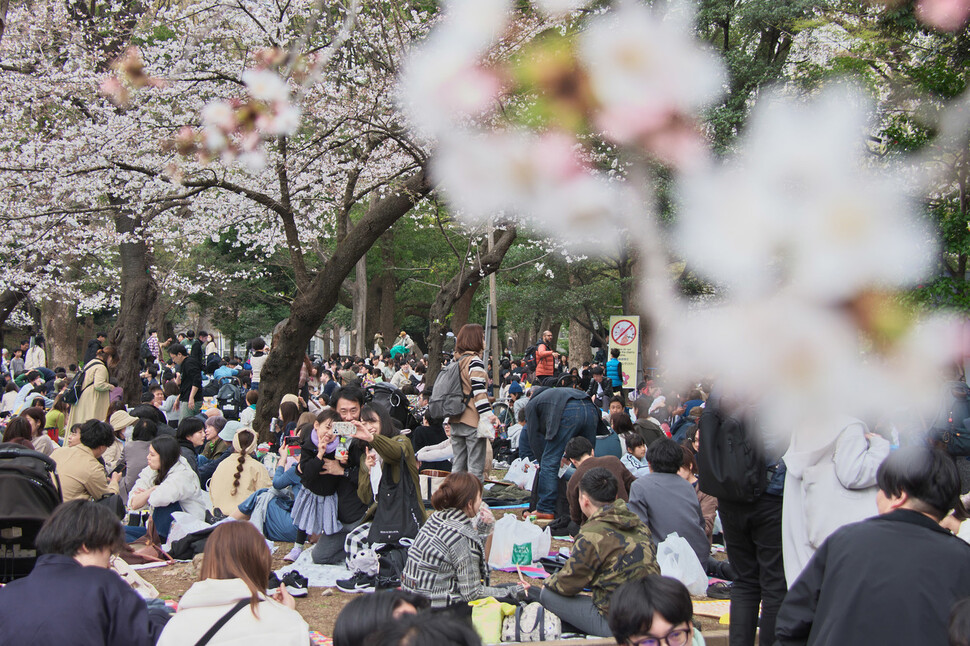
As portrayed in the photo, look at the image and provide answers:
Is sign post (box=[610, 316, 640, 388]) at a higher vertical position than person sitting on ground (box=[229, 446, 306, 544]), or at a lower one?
higher

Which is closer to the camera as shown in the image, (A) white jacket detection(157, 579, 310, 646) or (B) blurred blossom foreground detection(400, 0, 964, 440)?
(A) white jacket detection(157, 579, 310, 646)

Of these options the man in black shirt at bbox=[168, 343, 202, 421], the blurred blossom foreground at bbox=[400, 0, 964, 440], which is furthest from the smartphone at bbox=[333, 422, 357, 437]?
the man in black shirt at bbox=[168, 343, 202, 421]

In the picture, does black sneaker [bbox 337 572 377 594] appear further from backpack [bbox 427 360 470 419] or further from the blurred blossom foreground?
the blurred blossom foreground

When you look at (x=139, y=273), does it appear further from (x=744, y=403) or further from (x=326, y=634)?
(x=744, y=403)

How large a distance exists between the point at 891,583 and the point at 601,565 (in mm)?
2042

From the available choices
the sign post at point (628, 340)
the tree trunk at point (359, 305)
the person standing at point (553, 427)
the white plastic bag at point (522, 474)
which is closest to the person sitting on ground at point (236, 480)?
the person standing at point (553, 427)

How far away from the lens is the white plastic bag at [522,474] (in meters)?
9.86

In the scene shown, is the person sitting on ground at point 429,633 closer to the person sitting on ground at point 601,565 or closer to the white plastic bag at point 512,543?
the person sitting on ground at point 601,565

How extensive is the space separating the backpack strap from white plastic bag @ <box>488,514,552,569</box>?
375cm

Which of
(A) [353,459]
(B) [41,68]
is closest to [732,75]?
(A) [353,459]

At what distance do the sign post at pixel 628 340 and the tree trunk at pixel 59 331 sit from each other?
743 inches

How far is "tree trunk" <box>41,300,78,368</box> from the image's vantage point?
1037 inches

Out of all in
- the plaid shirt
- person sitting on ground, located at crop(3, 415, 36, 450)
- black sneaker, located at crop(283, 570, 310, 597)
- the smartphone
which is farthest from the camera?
person sitting on ground, located at crop(3, 415, 36, 450)

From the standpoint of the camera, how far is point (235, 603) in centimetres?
305
